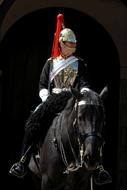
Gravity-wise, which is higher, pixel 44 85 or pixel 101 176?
pixel 44 85

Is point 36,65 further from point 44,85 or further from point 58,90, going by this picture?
point 58,90

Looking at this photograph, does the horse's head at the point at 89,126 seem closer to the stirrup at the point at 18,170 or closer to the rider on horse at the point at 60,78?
the rider on horse at the point at 60,78

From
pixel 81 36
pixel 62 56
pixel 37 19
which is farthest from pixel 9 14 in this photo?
pixel 62 56

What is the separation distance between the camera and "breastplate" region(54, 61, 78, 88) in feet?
23.2

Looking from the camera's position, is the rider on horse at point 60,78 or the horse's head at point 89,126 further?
the rider on horse at point 60,78

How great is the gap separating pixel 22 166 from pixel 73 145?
3.13 feet

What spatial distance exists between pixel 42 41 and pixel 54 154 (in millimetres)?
4498

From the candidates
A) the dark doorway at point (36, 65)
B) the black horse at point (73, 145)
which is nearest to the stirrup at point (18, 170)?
the black horse at point (73, 145)

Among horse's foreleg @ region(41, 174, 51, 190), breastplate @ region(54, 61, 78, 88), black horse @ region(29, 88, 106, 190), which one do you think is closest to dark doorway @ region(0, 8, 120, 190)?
breastplate @ region(54, 61, 78, 88)

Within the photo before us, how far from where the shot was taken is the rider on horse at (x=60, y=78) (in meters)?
7.03

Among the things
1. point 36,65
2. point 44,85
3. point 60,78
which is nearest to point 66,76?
point 60,78

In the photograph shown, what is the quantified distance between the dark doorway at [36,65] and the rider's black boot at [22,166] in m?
3.39

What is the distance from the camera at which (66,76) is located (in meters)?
7.09

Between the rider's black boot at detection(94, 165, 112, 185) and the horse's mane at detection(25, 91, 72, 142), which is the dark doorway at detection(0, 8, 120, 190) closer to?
the horse's mane at detection(25, 91, 72, 142)
